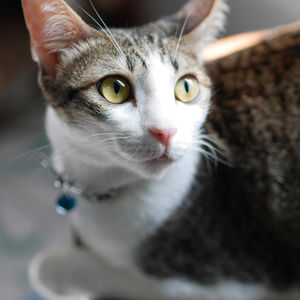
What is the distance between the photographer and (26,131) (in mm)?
1599

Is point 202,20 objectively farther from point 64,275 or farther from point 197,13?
point 64,275

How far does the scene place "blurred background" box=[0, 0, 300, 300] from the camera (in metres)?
1.24

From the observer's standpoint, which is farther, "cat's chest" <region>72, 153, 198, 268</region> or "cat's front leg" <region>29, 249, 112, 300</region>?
"cat's front leg" <region>29, 249, 112, 300</region>

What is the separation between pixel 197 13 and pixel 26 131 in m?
1.05

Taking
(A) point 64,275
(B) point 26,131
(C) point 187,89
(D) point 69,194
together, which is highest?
(B) point 26,131

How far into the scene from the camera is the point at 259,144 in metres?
0.90

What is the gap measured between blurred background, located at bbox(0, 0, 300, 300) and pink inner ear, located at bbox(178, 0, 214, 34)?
1.13 feet

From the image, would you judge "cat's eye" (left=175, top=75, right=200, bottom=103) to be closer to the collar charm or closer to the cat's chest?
the cat's chest

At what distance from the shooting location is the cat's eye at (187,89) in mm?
728

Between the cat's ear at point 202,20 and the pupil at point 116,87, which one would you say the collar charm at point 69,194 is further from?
the cat's ear at point 202,20

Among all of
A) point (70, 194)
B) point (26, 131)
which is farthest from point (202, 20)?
point (26, 131)

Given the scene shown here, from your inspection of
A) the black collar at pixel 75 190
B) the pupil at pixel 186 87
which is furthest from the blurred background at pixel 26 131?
the pupil at pixel 186 87

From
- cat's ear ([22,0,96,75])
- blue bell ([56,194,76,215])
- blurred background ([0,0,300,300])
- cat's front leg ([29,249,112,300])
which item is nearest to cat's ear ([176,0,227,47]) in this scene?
cat's ear ([22,0,96,75])

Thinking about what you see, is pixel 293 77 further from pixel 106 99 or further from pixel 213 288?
pixel 213 288
